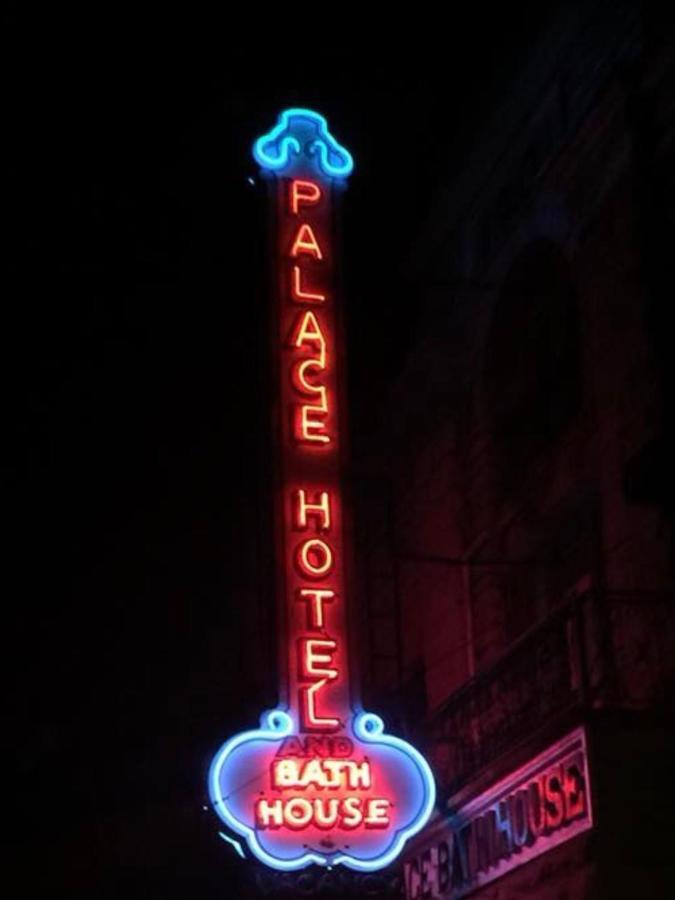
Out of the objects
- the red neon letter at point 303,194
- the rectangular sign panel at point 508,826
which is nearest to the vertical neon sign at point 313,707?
the red neon letter at point 303,194

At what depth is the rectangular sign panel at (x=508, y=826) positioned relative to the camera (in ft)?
37.1

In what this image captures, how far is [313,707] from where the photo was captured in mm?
13289

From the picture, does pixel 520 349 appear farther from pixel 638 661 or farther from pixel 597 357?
pixel 638 661

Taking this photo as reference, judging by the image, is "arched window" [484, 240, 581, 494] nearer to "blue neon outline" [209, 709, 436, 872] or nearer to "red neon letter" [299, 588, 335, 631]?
"red neon letter" [299, 588, 335, 631]

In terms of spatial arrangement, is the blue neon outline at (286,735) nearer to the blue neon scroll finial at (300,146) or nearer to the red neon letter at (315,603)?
the red neon letter at (315,603)

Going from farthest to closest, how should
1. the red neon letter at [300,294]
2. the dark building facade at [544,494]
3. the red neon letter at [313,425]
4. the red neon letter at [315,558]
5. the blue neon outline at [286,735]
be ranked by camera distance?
1. the red neon letter at [300,294]
2. the red neon letter at [313,425]
3. the red neon letter at [315,558]
4. the blue neon outline at [286,735]
5. the dark building facade at [544,494]

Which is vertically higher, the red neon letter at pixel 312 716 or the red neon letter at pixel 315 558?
the red neon letter at pixel 315 558

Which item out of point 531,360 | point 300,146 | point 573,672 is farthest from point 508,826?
point 300,146

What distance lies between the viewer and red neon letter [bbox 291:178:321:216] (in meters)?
15.2

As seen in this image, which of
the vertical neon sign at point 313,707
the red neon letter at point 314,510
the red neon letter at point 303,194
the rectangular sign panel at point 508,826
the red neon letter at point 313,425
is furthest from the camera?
the red neon letter at point 303,194

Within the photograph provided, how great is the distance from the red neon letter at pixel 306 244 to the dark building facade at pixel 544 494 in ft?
7.09

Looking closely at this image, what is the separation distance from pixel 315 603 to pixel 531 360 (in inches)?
148

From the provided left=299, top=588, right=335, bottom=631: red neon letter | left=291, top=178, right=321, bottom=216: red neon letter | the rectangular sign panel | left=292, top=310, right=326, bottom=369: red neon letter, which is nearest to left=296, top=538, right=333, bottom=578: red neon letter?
left=299, top=588, right=335, bottom=631: red neon letter

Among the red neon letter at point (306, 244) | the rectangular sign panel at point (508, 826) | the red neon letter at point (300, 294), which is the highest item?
the red neon letter at point (306, 244)
